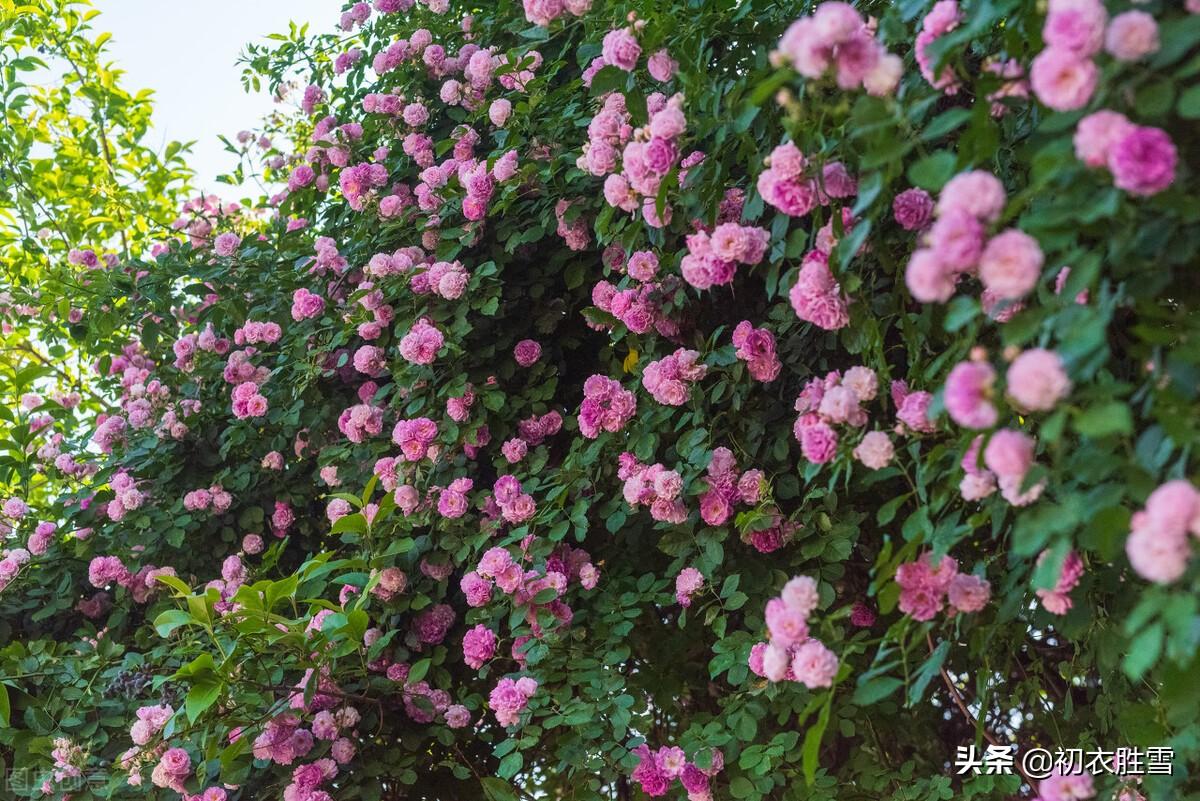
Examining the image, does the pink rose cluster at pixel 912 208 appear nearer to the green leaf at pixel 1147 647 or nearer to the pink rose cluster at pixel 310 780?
the green leaf at pixel 1147 647

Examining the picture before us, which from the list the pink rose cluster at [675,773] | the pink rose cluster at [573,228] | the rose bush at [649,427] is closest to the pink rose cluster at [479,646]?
the rose bush at [649,427]

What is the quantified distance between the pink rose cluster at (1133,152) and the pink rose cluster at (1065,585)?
1.29 feet

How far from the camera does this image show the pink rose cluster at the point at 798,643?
114 cm

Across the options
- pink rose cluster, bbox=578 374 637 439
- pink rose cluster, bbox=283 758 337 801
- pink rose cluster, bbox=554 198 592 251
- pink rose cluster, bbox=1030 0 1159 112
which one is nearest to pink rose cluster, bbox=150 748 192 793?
pink rose cluster, bbox=283 758 337 801

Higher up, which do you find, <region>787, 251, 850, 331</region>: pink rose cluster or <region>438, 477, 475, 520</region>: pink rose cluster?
<region>787, 251, 850, 331</region>: pink rose cluster

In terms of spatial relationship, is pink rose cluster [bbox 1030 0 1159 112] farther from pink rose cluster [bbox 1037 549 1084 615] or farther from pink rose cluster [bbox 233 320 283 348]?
pink rose cluster [bbox 233 320 283 348]

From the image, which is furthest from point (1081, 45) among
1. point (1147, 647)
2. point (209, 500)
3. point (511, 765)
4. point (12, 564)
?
point (12, 564)

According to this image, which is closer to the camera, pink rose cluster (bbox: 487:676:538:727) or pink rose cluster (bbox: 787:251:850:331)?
pink rose cluster (bbox: 787:251:850:331)

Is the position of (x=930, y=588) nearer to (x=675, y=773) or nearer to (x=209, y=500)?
(x=675, y=773)

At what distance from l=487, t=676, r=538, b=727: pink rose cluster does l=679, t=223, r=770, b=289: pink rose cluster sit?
2.32 ft

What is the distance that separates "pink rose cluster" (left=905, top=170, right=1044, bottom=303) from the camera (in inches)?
34.2

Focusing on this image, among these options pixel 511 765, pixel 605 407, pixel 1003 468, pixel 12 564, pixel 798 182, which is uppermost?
pixel 798 182

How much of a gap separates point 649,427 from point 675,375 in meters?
0.12

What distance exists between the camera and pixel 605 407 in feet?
6.05
